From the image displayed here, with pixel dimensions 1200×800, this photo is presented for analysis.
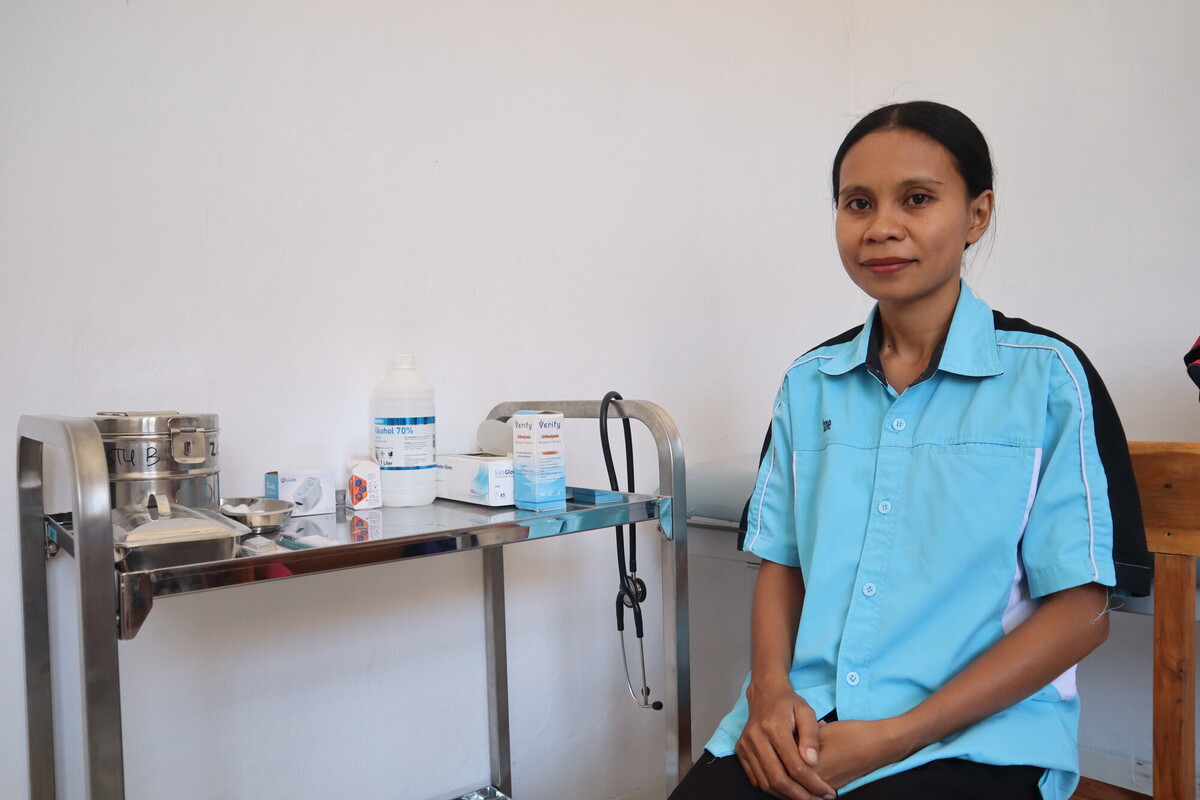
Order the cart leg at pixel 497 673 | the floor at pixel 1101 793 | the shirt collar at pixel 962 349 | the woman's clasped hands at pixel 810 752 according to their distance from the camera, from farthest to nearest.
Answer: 1. the cart leg at pixel 497 673
2. the floor at pixel 1101 793
3. the shirt collar at pixel 962 349
4. the woman's clasped hands at pixel 810 752

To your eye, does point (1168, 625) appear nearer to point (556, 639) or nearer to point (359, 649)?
point (556, 639)

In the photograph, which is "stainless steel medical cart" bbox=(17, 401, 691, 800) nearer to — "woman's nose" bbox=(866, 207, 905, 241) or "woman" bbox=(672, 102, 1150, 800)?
"woman" bbox=(672, 102, 1150, 800)

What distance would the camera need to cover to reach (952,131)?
95 centimetres

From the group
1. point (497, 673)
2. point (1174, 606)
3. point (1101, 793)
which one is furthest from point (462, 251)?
point (1101, 793)

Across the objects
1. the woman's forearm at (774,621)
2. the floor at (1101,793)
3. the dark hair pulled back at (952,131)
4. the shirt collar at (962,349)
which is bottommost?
the floor at (1101,793)

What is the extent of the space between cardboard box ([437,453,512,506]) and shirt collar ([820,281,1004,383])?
0.44 metres

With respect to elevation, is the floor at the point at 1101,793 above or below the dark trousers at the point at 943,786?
below

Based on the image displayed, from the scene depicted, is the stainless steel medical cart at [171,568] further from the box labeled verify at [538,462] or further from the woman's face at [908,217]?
the woman's face at [908,217]

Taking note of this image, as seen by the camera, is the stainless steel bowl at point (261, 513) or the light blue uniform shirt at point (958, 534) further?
the stainless steel bowl at point (261, 513)

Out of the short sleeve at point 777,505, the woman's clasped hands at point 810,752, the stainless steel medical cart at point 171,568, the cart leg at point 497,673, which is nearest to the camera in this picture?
the stainless steel medical cart at point 171,568

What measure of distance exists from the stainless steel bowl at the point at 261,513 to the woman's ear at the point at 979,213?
0.88 m

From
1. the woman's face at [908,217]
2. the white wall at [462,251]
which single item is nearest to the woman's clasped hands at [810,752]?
the woman's face at [908,217]

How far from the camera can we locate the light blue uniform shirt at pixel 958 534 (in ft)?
2.77

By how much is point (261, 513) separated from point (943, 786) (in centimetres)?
78
